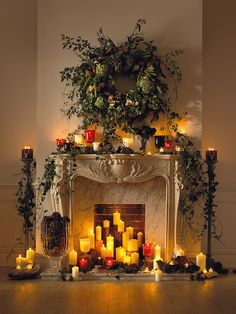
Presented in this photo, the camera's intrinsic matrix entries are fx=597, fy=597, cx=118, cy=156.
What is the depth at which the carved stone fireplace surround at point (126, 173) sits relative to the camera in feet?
20.5

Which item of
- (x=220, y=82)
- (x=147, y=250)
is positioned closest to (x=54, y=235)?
(x=147, y=250)

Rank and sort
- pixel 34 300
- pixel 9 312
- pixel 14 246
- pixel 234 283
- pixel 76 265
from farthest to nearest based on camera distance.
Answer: pixel 14 246 → pixel 76 265 → pixel 234 283 → pixel 34 300 → pixel 9 312

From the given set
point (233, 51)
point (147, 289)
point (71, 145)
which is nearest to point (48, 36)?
point (71, 145)

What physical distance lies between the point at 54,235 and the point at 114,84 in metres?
1.74

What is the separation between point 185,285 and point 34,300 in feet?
5.02

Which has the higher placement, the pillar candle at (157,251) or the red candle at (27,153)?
the red candle at (27,153)

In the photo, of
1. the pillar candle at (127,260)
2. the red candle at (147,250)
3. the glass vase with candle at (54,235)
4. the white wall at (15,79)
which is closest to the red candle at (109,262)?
the pillar candle at (127,260)

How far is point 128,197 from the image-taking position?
6.72m

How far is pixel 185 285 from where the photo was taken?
228 inches

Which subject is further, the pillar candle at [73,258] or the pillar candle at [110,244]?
the pillar candle at [110,244]

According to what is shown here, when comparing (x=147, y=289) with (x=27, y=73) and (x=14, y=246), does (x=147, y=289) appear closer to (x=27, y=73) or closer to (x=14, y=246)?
(x=14, y=246)

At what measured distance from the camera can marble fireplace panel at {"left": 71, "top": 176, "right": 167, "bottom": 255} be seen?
22.0ft

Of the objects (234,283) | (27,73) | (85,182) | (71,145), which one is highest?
(27,73)

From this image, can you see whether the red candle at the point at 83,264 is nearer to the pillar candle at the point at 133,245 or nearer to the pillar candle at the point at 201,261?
the pillar candle at the point at 133,245
